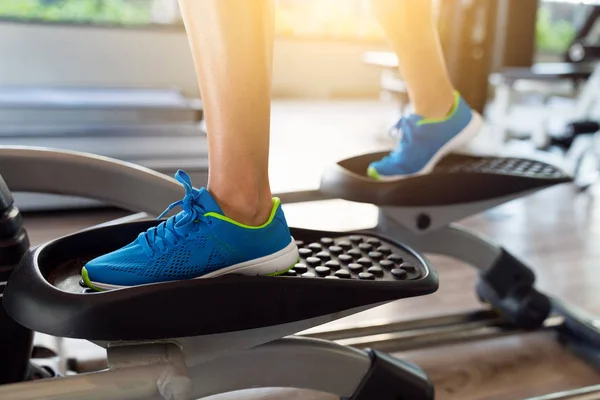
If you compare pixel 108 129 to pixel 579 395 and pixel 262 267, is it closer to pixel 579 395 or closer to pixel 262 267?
pixel 262 267

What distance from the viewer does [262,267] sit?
841 mm

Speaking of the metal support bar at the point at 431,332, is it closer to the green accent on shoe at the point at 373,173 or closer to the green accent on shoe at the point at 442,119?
the green accent on shoe at the point at 373,173

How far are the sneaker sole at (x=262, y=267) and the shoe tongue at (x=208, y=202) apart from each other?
8 cm

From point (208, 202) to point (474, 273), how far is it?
48.1 inches

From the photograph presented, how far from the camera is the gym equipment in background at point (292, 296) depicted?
2.41 feet

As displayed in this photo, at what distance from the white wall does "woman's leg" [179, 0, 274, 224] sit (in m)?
3.62

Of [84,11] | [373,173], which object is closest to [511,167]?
[373,173]

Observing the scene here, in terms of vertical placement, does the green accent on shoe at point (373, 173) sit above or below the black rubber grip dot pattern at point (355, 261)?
above

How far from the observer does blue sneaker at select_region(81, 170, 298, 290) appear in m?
0.80

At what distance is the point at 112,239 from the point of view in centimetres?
95

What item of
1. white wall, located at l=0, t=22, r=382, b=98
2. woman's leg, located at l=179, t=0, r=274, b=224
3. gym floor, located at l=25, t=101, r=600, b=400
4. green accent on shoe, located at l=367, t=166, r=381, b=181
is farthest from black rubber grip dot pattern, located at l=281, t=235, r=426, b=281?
white wall, located at l=0, t=22, r=382, b=98

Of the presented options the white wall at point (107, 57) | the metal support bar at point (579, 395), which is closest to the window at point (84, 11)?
the white wall at point (107, 57)

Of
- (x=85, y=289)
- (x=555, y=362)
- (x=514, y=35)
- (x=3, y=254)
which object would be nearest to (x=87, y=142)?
(x=3, y=254)

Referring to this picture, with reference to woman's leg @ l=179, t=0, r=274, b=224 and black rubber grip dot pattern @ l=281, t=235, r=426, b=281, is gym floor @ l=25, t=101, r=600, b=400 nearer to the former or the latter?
black rubber grip dot pattern @ l=281, t=235, r=426, b=281
